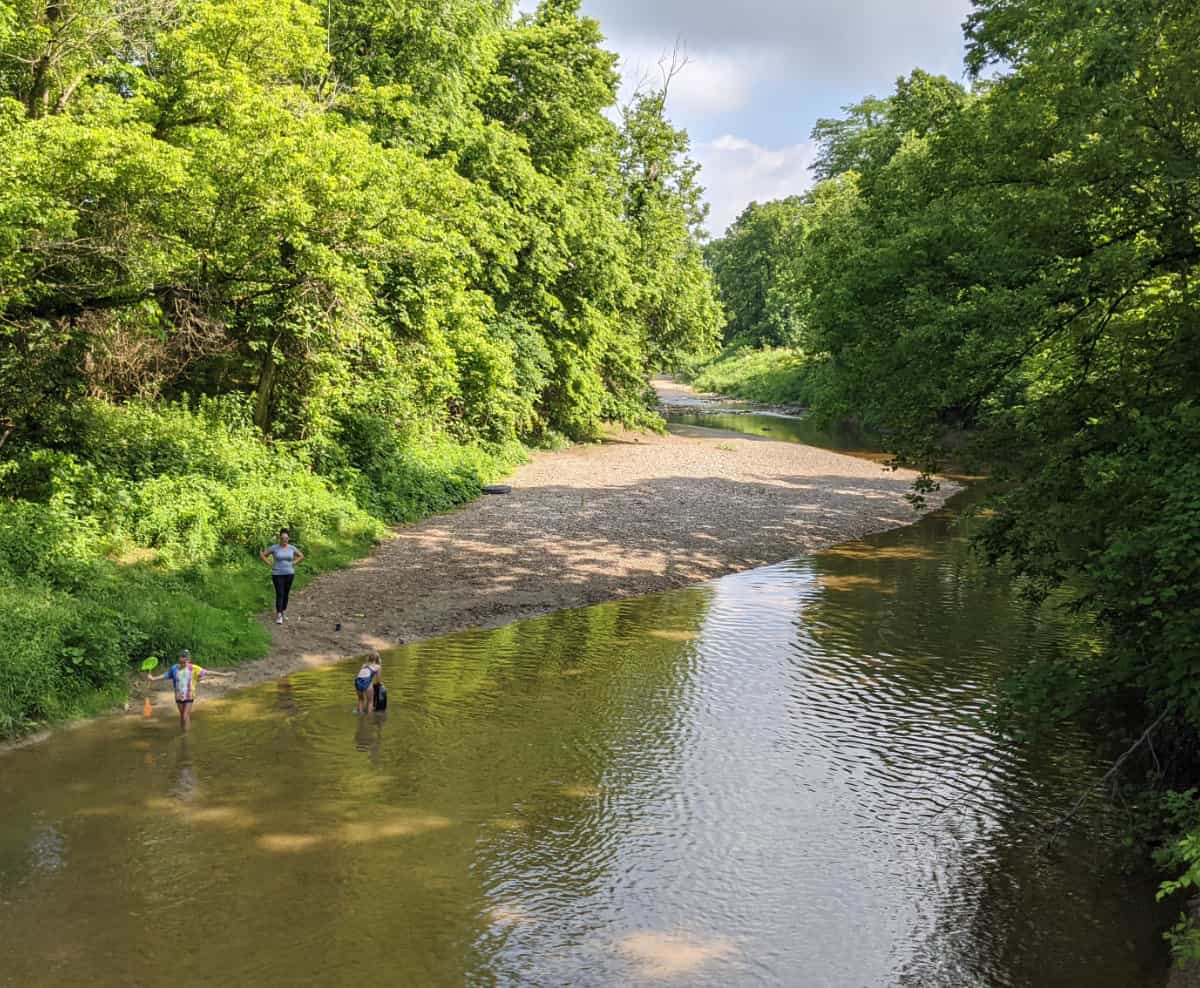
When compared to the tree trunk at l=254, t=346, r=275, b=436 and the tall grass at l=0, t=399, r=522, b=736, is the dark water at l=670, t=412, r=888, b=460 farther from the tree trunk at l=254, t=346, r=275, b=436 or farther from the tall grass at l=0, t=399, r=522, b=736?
the tree trunk at l=254, t=346, r=275, b=436

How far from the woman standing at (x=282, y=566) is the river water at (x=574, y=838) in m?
2.22

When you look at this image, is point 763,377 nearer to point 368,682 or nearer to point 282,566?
point 282,566

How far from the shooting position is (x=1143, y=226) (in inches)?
486

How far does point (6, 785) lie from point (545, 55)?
116 ft

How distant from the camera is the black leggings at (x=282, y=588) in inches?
723

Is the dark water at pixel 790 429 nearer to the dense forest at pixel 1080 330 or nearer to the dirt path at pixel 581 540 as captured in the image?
the dirt path at pixel 581 540

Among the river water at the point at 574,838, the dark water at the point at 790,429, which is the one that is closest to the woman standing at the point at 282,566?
the river water at the point at 574,838

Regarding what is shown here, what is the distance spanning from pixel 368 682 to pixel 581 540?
482 inches

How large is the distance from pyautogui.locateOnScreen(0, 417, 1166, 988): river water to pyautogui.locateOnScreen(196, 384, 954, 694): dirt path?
211 centimetres

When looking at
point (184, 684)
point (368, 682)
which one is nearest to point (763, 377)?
point (368, 682)

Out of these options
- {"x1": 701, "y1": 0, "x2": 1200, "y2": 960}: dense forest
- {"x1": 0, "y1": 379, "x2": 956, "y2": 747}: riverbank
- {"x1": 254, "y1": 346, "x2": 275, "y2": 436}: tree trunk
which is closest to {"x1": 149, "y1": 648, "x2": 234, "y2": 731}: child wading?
{"x1": 0, "y1": 379, "x2": 956, "y2": 747}: riverbank

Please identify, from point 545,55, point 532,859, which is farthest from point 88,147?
point 545,55

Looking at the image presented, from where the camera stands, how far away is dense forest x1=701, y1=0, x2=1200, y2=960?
31.5 ft

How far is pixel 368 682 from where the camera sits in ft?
48.3
